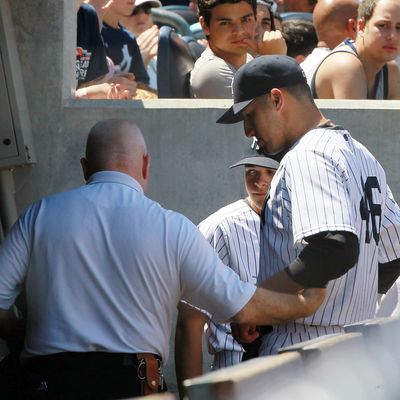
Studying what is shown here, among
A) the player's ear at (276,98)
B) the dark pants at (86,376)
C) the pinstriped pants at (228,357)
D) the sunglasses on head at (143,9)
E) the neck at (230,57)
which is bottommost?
the pinstriped pants at (228,357)

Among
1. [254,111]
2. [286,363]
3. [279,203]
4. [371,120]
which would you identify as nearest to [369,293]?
[279,203]

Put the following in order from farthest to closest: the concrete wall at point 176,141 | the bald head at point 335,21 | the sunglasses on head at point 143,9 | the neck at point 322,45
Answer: the sunglasses on head at point 143,9
the bald head at point 335,21
the neck at point 322,45
the concrete wall at point 176,141

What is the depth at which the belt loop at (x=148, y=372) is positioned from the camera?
4055mm

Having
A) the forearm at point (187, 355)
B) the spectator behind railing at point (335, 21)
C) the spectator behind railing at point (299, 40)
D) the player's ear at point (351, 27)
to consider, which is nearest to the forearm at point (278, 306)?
the forearm at point (187, 355)

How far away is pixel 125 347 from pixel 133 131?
840mm

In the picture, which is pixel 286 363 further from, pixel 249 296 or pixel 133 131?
pixel 133 131

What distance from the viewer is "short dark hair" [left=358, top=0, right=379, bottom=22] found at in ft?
22.5

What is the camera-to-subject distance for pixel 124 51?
7.48 metres

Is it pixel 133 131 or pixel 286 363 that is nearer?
pixel 286 363

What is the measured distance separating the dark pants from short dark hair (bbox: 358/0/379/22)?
138 inches

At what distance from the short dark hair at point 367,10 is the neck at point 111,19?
167cm

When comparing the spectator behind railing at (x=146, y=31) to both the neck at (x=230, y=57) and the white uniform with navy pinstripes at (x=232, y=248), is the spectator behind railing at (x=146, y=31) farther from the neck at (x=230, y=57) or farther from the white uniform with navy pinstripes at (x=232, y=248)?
the white uniform with navy pinstripes at (x=232, y=248)

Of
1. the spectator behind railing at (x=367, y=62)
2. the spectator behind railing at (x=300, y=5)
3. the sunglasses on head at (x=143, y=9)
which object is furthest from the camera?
the spectator behind railing at (x=300, y=5)

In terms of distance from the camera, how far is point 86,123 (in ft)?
20.8
